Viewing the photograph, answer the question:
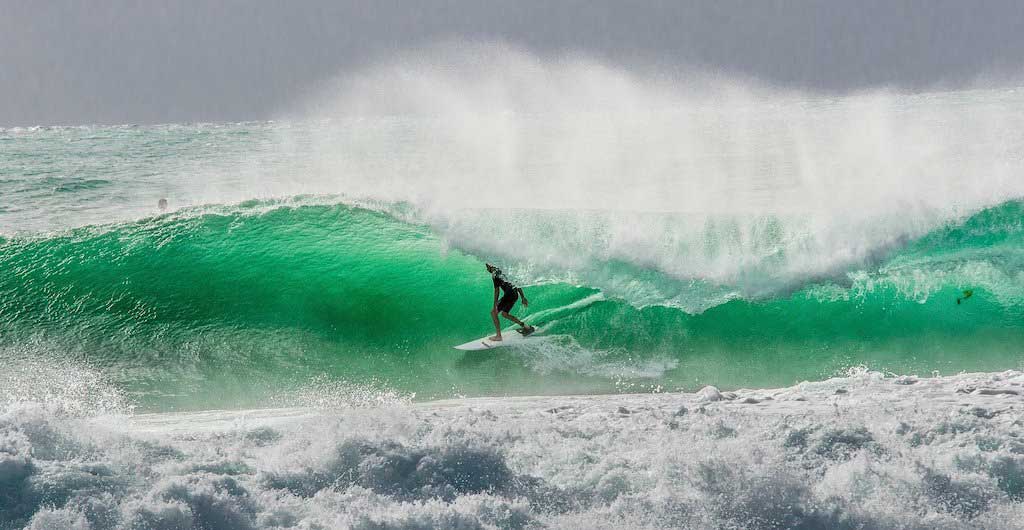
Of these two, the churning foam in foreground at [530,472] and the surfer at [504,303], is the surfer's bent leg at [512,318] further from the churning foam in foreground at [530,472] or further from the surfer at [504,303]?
the churning foam in foreground at [530,472]

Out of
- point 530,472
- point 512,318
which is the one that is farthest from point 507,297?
Answer: point 530,472

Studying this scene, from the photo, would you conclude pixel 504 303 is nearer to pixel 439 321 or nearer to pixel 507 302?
pixel 507 302

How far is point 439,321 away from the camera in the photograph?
9.44 m

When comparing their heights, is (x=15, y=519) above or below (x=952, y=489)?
above

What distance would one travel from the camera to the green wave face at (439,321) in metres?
8.23

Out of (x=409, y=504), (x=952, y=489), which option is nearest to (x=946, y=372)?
(x=952, y=489)

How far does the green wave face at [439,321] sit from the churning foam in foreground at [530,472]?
2.85 metres

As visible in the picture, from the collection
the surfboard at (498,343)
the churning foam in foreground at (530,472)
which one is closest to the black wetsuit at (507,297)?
the surfboard at (498,343)

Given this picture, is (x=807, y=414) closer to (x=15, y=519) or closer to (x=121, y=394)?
(x=15, y=519)

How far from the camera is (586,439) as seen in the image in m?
5.06

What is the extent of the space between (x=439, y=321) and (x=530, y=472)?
4995 millimetres

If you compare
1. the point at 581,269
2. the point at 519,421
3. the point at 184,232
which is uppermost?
the point at 184,232

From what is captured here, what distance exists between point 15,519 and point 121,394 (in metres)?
4.61

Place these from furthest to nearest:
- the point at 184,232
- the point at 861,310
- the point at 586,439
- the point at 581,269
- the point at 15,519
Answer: the point at 184,232 < the point at 581,269 < the point at 861,310 < the point at 586,439 < the point at 15,519
